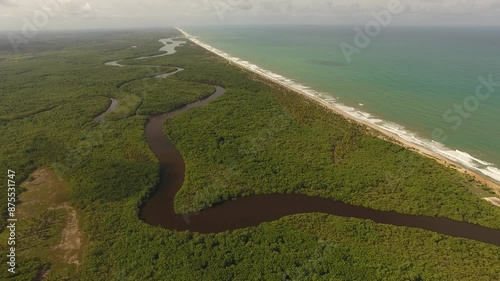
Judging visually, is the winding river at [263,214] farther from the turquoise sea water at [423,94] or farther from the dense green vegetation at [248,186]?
the turquoise sea water at [423,94]

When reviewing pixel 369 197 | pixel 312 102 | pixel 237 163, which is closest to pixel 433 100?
pixel 312 102

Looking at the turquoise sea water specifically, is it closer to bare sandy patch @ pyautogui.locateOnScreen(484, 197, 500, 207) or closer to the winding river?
bare sandy patch @ pyautogui.locateOnScreen(484, 197, 500, 207)

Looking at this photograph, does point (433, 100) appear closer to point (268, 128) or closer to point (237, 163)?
point (268, 128)

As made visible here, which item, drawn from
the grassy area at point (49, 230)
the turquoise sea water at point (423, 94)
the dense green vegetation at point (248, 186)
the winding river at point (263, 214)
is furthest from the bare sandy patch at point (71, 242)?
the turquoise sea water at point (423, 94)

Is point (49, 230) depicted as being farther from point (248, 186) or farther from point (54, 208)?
point (248, 186)

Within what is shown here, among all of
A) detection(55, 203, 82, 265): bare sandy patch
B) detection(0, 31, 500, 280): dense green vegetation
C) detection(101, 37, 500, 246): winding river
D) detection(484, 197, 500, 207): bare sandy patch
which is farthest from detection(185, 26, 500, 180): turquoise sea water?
detection(55, 203, 82, 265): bare sandy patch

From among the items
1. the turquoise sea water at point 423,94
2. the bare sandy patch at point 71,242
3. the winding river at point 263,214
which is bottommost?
the bare sandy patch at point 71,242
